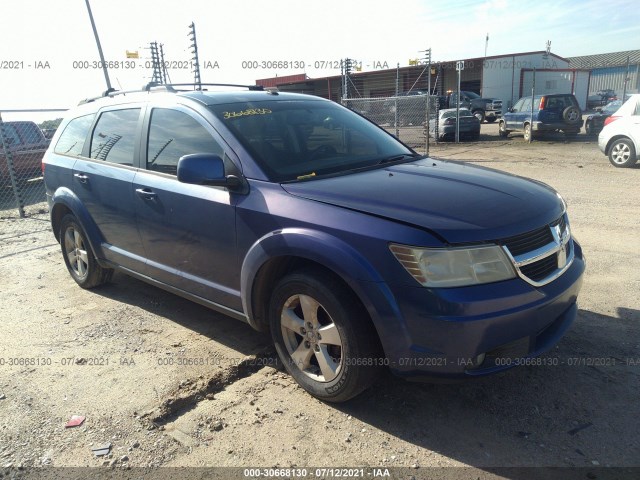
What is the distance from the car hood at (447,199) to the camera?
99.7 inches

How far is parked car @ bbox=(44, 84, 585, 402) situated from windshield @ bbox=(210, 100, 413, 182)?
0.05 feet

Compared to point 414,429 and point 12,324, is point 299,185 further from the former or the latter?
point 12,324

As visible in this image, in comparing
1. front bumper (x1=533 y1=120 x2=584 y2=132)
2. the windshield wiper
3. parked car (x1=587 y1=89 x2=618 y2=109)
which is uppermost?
the windshield wiper

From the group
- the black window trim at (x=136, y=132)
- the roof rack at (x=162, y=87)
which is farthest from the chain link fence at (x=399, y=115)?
the black window trim at (x=136, y=132)

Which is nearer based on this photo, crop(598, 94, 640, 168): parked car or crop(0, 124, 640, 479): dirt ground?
crop(0, 124, 640, 479): dirt ground

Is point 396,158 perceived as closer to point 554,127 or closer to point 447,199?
point 447,199

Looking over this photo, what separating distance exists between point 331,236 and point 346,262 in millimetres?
177

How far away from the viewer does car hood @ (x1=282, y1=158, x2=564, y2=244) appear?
99.7 inches

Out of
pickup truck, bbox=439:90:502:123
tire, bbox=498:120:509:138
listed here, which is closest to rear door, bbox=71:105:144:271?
tire, bbox=498:120:509:138

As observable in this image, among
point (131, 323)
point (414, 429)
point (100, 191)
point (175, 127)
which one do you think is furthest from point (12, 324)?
point (414, 429)

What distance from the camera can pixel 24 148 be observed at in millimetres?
12391

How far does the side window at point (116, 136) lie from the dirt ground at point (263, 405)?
1.43 meters

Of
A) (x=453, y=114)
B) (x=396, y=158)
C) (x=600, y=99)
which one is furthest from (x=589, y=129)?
(x=600, y=99)

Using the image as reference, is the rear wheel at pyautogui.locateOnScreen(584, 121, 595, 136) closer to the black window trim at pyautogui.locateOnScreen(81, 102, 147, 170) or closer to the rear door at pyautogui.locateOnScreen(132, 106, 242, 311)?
the black window trim at pyautogui.locateOnScreen(81, 102, 147, 170)
